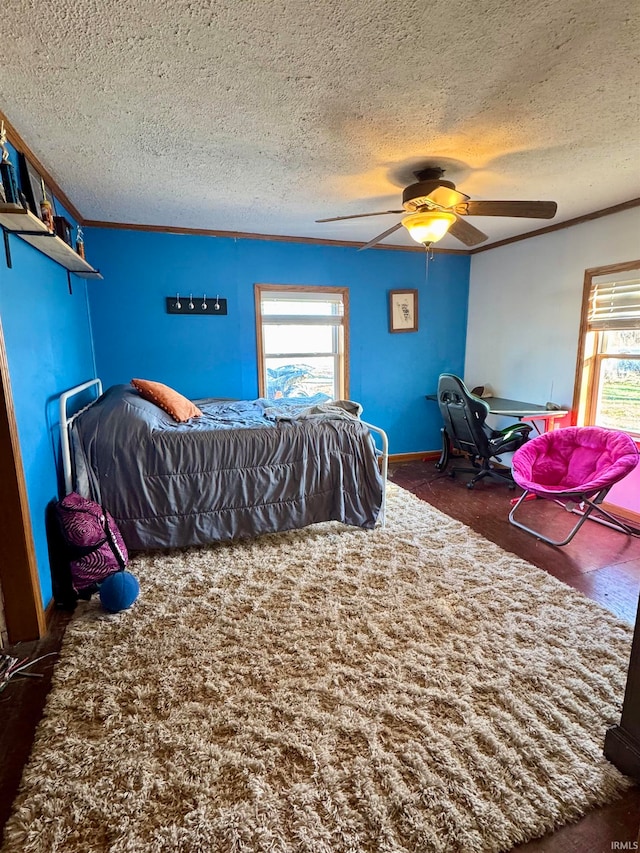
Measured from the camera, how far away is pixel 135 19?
136cm

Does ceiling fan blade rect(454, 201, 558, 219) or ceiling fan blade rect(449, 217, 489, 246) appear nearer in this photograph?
ceiling fan blade rect(454, 201, 558, 219)

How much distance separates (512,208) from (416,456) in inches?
121

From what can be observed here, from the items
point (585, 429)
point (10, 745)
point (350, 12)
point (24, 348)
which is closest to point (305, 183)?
point (350, 12)

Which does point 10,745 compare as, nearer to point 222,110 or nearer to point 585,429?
point 222,110

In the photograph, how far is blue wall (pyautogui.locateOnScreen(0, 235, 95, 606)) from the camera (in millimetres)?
1928

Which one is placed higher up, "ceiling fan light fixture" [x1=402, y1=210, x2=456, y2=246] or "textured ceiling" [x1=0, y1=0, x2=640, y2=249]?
"textured ceiling" [x1=0, y1=0, x2=640, y2=249]

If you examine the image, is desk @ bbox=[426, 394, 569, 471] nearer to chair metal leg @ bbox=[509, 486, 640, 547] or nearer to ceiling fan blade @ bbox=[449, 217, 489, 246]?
chair metal leg @ bbox=[509, 486, 640, 547]

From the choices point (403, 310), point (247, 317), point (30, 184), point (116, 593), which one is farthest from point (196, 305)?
point (116, 593)

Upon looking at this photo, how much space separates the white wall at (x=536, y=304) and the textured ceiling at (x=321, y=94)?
0.57 meters

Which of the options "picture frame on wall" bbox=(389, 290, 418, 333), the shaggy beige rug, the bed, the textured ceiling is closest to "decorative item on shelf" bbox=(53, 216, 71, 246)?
the textured ceiling

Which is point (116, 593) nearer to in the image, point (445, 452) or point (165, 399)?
point (165, 399)

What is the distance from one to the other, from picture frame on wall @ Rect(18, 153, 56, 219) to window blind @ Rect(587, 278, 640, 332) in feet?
13.0

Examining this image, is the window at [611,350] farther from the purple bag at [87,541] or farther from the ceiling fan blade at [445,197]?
the purple bag at [87,541]

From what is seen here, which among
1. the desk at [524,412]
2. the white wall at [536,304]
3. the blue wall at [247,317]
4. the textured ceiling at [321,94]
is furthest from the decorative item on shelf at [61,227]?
the white wall at [536,304]
